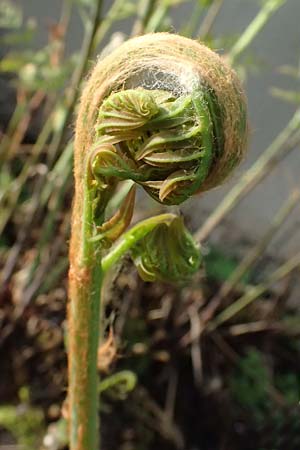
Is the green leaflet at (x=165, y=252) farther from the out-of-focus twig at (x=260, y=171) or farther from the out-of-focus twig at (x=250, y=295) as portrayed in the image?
the out-of-focus twig at (x=250, y=295)

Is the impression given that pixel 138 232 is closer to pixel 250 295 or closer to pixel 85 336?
pixel 85 336

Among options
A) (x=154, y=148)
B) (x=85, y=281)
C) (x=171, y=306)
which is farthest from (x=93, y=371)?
(x=171, y=306)

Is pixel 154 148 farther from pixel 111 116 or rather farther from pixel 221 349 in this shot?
pixel 221 349

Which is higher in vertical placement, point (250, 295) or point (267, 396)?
point (250, 295)

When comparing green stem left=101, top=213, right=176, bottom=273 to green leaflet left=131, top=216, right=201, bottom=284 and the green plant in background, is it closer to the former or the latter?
green leaflet left=131, top=216, right=201, bottom=284

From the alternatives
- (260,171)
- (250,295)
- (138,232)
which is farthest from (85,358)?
(250,295)

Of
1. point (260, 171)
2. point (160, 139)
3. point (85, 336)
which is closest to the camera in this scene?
point (160, 139)

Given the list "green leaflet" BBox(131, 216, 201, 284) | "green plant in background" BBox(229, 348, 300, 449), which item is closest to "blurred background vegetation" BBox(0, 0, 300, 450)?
"green plant in background" BBox(229, 348, 300, 449)

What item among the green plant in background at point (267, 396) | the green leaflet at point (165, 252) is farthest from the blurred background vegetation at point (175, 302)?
the green leaflet at point (165, 252)
